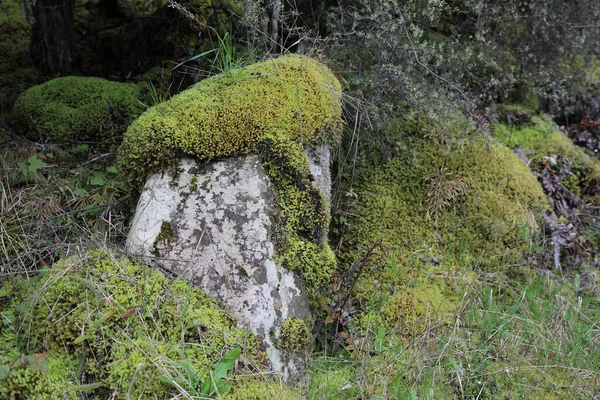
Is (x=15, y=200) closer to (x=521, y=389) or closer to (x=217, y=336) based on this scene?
(x=217, y=336)

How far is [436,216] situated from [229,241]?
1.82 metres

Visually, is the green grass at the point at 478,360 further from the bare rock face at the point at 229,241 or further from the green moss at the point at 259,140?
the green moss at the point at 259,140

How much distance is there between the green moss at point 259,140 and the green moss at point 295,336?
309 mm

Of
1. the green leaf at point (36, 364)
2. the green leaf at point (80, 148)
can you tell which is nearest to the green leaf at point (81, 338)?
the green leaf at point (36, 364)

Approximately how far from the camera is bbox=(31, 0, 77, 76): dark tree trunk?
14.0ft

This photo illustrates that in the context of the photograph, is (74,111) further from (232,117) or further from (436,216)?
(436,216)

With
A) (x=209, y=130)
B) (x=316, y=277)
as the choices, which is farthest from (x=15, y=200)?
(x=316, y=277)

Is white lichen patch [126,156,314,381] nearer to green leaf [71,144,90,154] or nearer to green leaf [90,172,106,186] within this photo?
green leaf [90,172,106,186]

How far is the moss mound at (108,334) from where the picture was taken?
6.49 ft

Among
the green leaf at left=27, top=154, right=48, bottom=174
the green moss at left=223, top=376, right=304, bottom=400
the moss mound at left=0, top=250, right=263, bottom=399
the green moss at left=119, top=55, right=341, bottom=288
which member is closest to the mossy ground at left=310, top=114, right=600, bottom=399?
the green moss at left=223, top=376, right=304, bottom=400

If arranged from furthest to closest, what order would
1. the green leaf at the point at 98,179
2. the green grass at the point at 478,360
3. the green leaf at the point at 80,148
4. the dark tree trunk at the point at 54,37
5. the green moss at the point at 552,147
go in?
the green moss at the point at 552,147 < the dark tree trunk at the point at 54,37 < the green leaf at the point at 80,148 < the green leaf at the point at 98,179 < the green grass at the point at 478,360

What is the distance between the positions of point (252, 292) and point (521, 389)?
153 cm

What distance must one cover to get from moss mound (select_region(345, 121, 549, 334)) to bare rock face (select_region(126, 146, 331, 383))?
876 mm

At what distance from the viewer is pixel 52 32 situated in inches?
172
